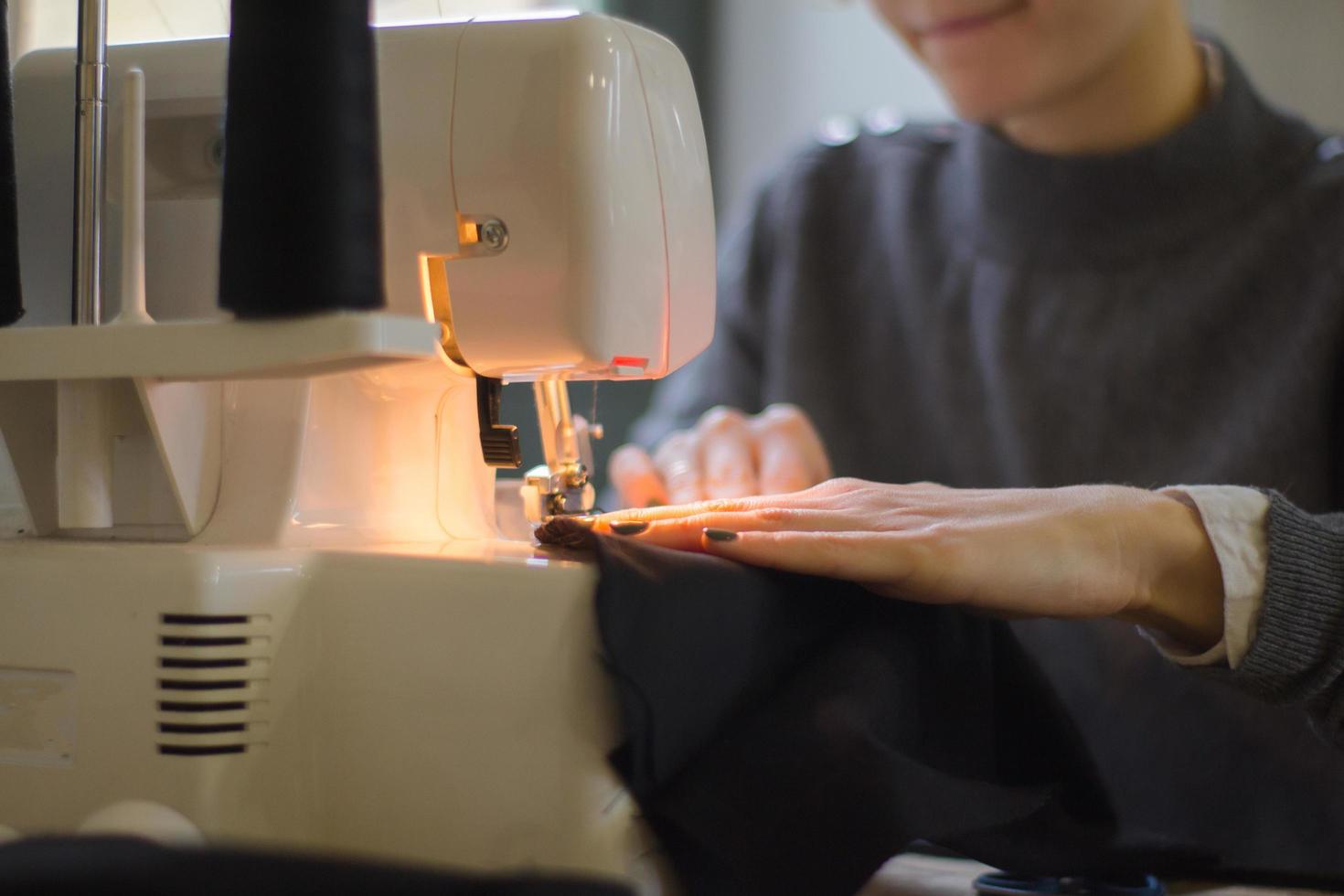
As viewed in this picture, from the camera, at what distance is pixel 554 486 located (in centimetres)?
89

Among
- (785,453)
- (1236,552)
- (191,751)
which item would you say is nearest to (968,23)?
(785,453)

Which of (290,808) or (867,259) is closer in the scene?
(290,808)

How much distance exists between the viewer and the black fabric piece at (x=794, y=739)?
63cm

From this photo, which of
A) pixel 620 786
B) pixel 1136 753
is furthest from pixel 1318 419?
pixel 620 786

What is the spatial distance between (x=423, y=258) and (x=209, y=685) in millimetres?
312

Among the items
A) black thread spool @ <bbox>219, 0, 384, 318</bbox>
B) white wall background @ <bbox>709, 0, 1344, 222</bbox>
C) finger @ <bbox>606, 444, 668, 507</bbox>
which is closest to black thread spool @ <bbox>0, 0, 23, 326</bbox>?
black thread spool @ <bbox>219, 0, 384, 318</bbox>

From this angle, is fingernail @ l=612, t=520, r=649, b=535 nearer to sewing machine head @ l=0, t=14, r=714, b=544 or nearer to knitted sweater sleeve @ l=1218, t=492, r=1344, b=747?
sewing machine head @ l=0, t=14, r=714, b=544

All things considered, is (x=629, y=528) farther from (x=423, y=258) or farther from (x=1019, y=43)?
(x=1019, y=43)

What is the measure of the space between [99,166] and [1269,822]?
52.6 inches

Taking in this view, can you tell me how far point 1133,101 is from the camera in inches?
58.7

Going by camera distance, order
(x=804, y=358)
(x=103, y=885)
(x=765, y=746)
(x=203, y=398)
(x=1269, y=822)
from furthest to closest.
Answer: (x=804, y=358)
(x=1269, y=822)
(x=203, y=398)
(x=765, y=746)
(x=103, y=885)

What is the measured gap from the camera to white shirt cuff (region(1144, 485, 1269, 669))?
0.79 metres

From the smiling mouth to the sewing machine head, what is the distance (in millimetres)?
667

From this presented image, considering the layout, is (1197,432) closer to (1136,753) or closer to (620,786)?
(1136,753)
